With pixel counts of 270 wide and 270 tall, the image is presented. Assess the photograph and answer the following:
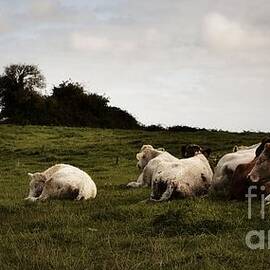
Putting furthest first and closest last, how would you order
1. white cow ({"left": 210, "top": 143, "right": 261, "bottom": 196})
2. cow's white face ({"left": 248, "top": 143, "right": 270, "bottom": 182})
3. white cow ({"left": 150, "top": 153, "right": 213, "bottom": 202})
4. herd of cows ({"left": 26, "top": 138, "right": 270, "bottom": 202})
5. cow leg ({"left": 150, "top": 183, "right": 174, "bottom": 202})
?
1. white cow ({"left": 210, "top": 143, "right": 261, "bottom": 196})
2. white cow ({"left": 150, "top": 153, "right": 213, "bottom": 202})
3. cow leg ({"left": 150, "top": 183, "right": 174, "bottom": 202})
4. herd of cows ({"left": 26, "top": 138, "right": 270, "bottom": 202})
5. cow's white face ({"left": 248, "top": 143, "right": 270, "bottom": 182})

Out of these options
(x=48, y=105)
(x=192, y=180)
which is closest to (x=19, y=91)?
(x=48, y=105)

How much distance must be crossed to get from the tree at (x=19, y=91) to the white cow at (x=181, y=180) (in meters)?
67.5

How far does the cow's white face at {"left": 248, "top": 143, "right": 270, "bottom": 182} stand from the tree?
69842 millimetres

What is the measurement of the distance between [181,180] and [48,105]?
71.4 m

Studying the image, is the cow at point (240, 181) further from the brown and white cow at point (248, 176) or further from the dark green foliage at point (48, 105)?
the dark green foliage at point (48, 105)

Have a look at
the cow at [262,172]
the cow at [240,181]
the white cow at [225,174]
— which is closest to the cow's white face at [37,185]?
the white cow at [225,174]

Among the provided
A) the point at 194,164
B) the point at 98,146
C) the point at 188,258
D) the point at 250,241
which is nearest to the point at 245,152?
the point at 194,164

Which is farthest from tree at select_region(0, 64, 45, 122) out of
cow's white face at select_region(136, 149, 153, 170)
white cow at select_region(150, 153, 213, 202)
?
white cow at select_region(150, 153, 213, 202)

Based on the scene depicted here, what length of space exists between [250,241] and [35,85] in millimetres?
76997

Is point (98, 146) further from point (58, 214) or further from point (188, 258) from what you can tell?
point (188, 258)

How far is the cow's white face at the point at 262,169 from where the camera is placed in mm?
14890

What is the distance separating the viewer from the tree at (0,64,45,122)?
83500 millimetres

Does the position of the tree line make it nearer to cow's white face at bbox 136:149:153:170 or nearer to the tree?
the tree

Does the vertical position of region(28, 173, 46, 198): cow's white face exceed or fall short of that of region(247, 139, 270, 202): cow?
it falls short
